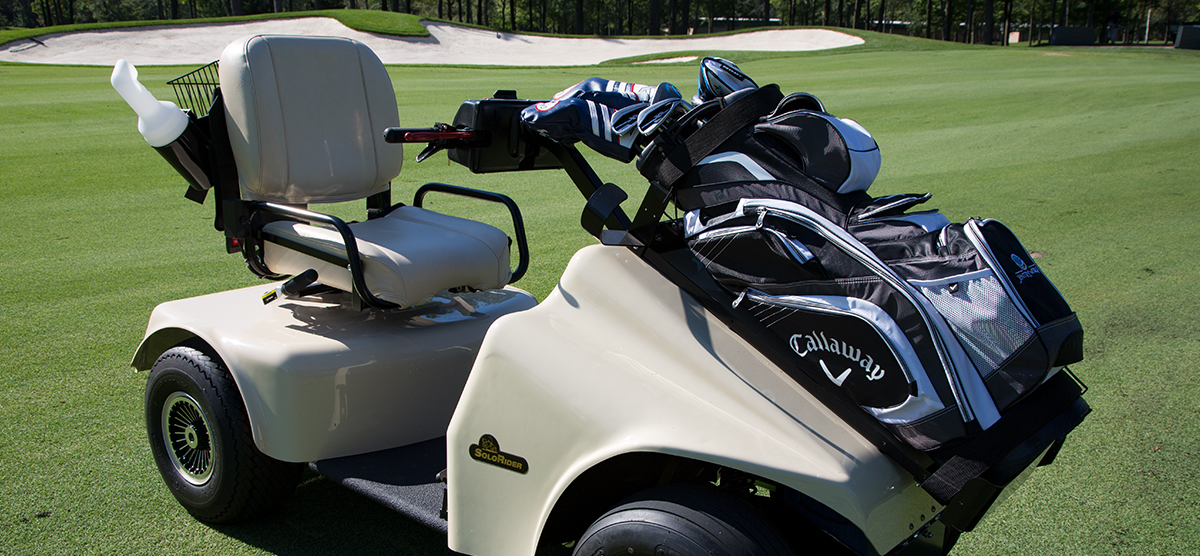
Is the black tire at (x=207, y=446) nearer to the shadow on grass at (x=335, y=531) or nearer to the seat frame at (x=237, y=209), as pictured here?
the shadow on grass at (x=335, y=531)

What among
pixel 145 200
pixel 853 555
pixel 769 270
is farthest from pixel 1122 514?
pixel 145 200

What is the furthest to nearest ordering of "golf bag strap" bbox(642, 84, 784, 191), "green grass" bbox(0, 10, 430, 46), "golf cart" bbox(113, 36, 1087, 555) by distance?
"green grass" bbox(0, 10, 430, 46) → "golf bag strap" bbox(642, 84, 784, 191) → "golf cart" bbox(113, 36, 1087, 555)

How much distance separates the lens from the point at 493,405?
1942 millimetres

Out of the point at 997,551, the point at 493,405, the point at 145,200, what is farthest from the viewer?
the point at 145,200

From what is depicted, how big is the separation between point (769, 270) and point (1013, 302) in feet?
1.51

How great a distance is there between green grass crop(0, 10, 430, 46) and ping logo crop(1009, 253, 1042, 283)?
30.2m

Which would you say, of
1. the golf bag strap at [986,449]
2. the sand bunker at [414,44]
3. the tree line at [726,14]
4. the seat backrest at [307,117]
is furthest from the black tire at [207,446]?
the tree line at [726,14]

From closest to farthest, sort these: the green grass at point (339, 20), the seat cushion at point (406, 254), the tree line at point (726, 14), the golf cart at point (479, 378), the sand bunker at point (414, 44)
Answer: the golf cart at point (479, 378)
the seat cushion at point (406, 254)
the sand bunker at point (414, 44)
the green grass at point (339, 20)
the tree line at point (726, 14)

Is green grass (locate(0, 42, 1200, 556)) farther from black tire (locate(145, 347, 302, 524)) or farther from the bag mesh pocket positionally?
the bag mesh pocket

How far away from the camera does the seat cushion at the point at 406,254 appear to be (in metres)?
2.51

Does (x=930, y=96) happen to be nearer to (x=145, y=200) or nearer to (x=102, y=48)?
(x=145, y=200)

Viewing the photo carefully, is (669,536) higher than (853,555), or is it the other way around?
(669,536)

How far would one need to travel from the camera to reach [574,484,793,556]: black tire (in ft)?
5.25

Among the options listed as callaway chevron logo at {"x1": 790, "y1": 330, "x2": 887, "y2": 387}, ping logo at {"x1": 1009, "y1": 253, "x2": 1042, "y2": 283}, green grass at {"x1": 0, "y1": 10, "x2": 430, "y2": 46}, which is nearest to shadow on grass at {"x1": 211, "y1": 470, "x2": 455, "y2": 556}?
callaway chevron logo at {"x1": 790, "y1": 330, "x2": 887, "y2": 387}
